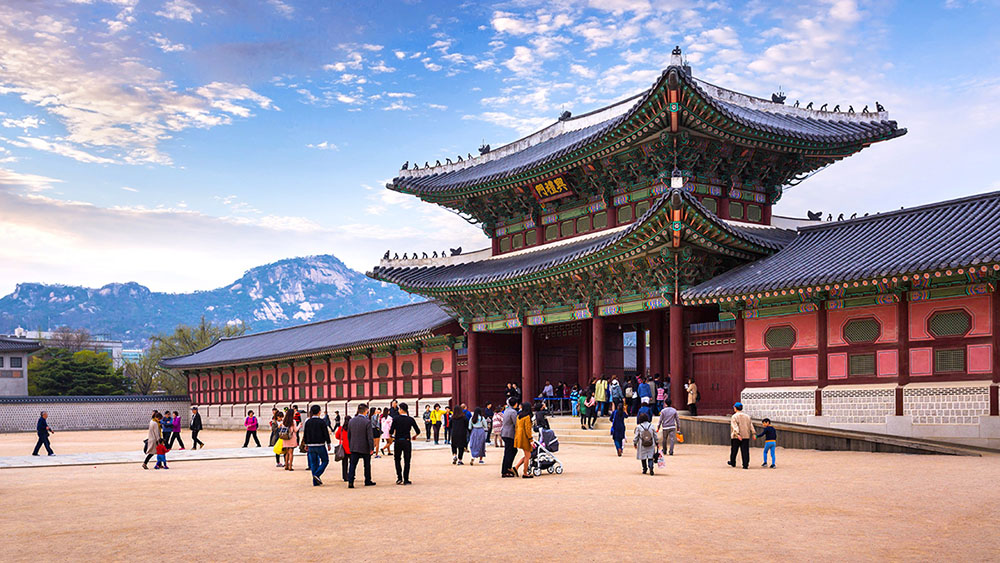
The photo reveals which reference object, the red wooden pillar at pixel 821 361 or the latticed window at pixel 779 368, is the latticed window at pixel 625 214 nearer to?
the latticed window at pixel 779 368

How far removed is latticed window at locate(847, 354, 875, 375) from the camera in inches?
1037

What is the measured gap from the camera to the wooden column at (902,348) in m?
25.5

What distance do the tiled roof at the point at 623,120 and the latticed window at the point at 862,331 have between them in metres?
8.24

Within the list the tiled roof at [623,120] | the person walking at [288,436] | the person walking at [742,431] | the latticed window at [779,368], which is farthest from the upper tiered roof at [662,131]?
the person walking at [288,436]

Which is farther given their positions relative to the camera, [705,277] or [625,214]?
[625,214]

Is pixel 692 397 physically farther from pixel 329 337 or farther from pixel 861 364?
pixel 329 337

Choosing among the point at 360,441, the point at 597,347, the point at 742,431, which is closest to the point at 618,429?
the point at 742,431

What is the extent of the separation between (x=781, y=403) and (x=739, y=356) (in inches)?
82.2

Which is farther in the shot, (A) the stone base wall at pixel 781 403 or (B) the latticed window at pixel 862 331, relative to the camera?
(A) the stone base wall at pixel 781 403

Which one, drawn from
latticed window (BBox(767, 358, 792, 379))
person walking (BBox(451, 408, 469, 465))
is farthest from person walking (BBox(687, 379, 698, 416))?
person walking (BBox(451, 408, 469, 465))

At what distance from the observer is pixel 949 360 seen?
80.9 feet

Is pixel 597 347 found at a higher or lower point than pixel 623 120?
lower

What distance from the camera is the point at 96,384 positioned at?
8350 cm

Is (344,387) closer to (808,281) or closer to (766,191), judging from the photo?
(766,191)
